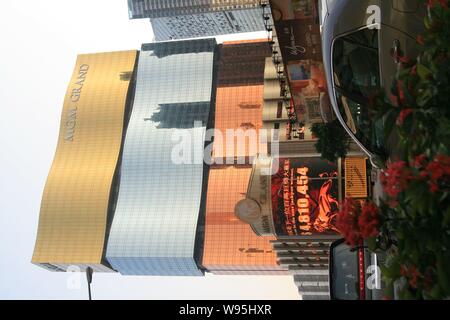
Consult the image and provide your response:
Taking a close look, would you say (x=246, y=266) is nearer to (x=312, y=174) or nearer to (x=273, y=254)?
(x=273, y=254)

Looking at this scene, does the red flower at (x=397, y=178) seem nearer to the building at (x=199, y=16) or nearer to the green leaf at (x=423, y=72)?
the green leaf at (x=423, y=72)

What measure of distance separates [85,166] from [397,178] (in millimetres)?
81366

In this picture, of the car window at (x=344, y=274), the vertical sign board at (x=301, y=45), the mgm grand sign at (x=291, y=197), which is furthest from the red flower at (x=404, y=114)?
the mgm grand sign at (x=291, y=197)

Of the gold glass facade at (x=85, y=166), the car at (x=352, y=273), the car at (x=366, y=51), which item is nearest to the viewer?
the car at (x=366, y=51)

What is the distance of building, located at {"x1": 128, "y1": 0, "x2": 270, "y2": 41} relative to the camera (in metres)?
115

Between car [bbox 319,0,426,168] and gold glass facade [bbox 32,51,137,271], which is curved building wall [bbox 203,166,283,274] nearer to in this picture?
gold glass facade [bbox 32,51,137,271]

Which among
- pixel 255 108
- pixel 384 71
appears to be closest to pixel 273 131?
pixel 255 108

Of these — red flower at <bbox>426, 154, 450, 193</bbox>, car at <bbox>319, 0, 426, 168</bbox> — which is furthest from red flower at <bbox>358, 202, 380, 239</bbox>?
car at <bbox>319, 0, 426, 168</bbox>

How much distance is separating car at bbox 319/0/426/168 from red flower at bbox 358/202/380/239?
4017 mm

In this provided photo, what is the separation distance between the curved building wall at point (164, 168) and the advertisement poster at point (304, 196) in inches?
1206

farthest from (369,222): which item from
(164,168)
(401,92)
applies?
(164,168)

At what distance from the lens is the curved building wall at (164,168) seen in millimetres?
73750

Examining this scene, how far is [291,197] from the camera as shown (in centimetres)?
4156

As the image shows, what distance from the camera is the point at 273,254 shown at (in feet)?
229
